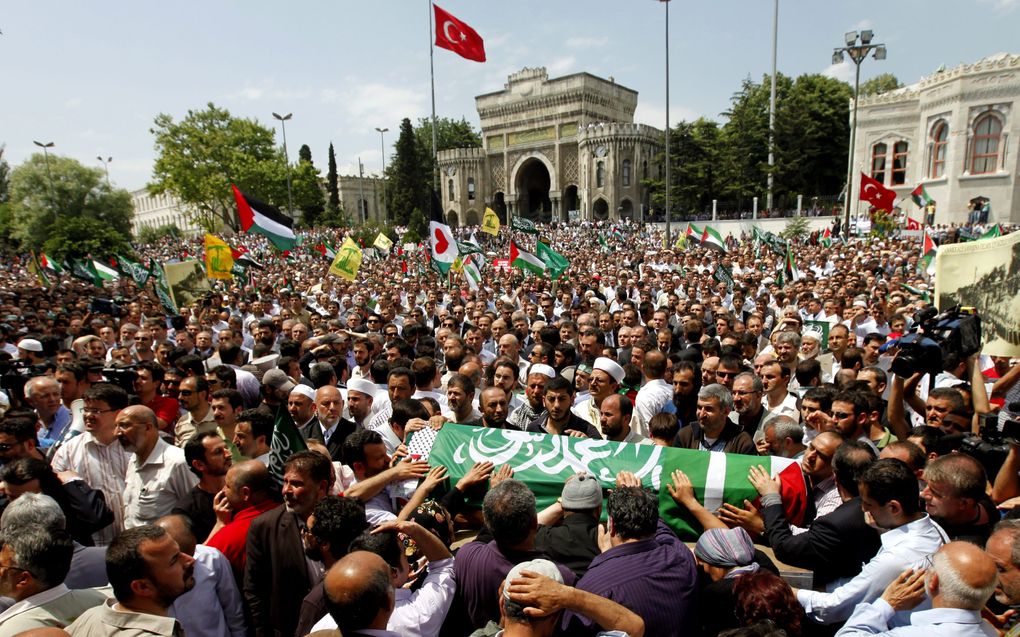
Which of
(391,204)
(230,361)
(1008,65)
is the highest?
(1008,65)

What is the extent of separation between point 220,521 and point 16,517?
0.92 meters

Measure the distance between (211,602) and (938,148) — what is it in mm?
46607

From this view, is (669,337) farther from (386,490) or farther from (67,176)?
(67,176)

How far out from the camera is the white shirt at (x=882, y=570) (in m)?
2.46

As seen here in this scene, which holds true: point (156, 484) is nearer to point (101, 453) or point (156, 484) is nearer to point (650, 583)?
point (101, 453)

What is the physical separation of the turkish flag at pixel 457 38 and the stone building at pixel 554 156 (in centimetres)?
3430

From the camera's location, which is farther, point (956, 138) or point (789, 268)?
point (956, 138)

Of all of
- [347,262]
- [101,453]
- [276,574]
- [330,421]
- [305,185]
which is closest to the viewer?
[276,574]

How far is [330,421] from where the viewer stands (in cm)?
497

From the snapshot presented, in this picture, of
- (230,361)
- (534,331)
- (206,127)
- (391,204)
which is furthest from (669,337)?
(391,204)

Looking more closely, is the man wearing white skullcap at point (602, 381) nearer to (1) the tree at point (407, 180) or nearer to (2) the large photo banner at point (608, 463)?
(2) the large photo banner at point (608, 463)

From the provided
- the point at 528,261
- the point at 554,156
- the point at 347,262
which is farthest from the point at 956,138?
the point at 347,262

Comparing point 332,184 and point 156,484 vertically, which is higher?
point 332,184

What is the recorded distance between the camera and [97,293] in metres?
17.0
